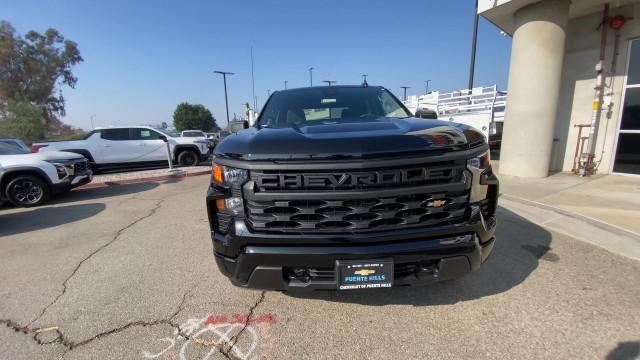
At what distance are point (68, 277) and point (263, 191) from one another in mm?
2718

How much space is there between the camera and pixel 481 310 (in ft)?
7.64

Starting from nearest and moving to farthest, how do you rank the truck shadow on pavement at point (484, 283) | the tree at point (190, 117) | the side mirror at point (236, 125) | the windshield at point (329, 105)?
the truck shadow on pavement at point (484, 283)
the windshield at point (329, 105)
the side mirror at point (236, 125)
the tree at point (190, 117)

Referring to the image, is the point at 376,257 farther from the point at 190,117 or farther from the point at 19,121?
the point at 190,117

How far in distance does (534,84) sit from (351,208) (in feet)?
22.3

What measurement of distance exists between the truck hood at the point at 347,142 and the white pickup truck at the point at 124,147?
9.85m

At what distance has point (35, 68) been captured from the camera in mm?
38281

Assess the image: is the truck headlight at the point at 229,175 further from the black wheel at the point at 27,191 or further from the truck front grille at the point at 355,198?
the black wheel at the point at 27,191

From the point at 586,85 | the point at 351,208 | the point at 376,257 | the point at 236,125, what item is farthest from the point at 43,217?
the point at 586,85

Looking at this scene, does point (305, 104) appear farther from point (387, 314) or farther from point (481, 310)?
point (481, 310)

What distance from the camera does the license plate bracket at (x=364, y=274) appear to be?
1.88 metres

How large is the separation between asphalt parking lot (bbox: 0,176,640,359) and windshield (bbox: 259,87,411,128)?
5.63 feet


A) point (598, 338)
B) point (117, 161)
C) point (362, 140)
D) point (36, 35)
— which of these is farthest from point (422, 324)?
point (36, 35)

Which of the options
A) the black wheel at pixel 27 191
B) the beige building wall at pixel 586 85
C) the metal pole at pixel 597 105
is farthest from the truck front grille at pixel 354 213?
the beige building wall at pixel 586 85

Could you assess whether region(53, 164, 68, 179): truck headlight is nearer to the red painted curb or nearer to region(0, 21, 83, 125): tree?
the red painted curb
